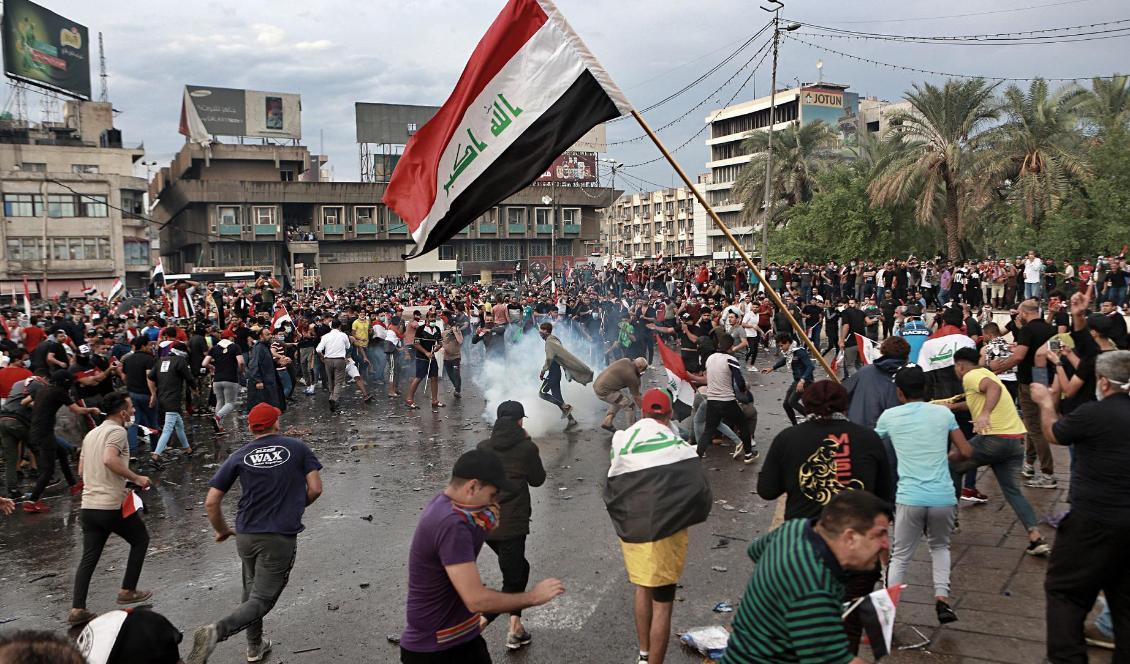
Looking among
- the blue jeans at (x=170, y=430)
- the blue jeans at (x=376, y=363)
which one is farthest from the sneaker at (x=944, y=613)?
the blue jeans at (x=376, y=363)

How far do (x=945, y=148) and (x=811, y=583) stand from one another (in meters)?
30.1

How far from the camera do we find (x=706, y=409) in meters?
10.2

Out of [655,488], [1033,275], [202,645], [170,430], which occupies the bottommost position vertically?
[170,430]

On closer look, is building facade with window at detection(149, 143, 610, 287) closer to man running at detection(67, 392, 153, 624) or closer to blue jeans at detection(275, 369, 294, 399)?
blue jeans at detection(275, 369, 294, 399)

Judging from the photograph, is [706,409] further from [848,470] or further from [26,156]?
[26,156]

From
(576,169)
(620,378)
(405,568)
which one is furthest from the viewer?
(576,169)

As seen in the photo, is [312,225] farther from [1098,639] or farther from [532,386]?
[1098,639]

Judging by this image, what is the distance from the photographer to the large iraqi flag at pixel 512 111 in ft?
20.0

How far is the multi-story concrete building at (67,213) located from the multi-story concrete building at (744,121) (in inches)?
2008

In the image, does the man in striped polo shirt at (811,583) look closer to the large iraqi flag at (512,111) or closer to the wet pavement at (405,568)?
the wet pavement at (405,568)

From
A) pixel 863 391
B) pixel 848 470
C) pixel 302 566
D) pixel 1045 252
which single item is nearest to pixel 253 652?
pixel 302 566

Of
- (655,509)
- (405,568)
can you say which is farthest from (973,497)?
(405,568)

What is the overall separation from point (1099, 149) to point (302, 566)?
28.1 metres

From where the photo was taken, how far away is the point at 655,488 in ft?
15.0
